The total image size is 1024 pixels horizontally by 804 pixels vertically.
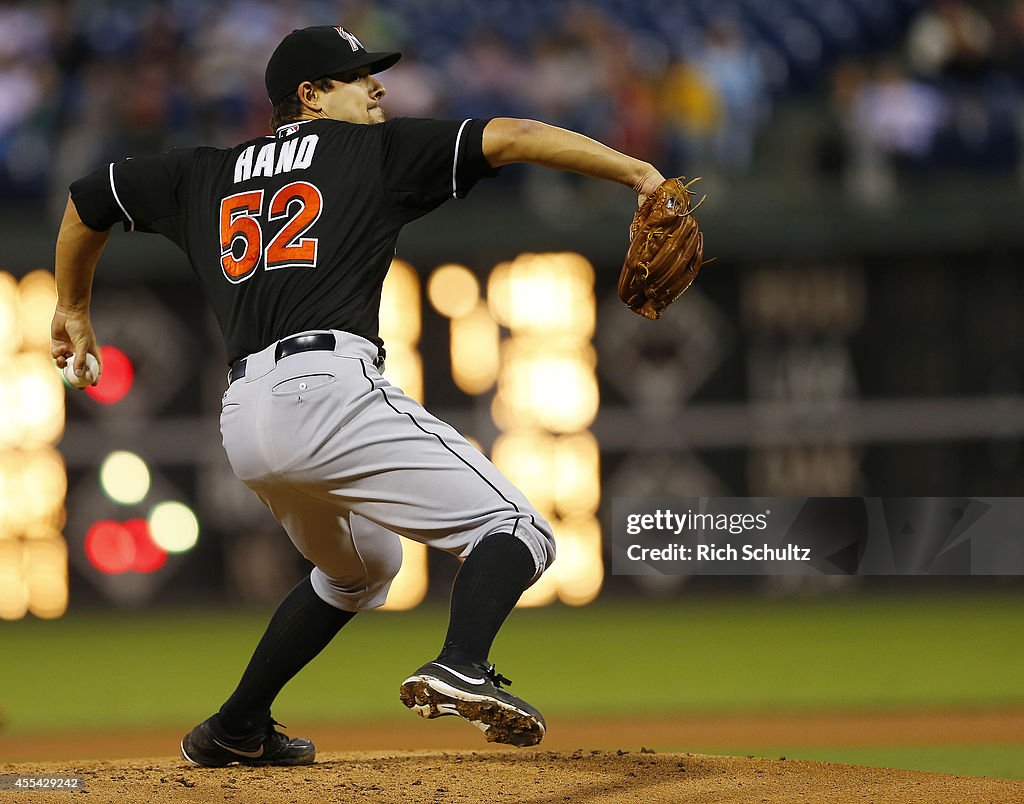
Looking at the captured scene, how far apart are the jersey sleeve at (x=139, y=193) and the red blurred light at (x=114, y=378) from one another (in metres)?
5.89

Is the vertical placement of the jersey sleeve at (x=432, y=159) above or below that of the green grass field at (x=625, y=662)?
above

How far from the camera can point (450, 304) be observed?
9391mm

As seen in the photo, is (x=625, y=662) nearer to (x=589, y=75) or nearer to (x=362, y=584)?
(x=589, y=75)

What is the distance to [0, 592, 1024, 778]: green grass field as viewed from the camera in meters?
6.71

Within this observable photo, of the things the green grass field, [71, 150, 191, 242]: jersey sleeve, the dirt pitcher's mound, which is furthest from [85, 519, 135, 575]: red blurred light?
[71, 150, 191, 242]: jersey sleeve

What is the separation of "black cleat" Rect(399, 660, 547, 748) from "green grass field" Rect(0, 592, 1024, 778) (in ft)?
7.29

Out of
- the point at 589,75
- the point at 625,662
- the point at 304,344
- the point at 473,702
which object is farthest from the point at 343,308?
the point at 589,75

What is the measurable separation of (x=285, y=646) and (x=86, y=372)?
0.86m

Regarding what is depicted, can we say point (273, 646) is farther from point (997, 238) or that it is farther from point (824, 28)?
point (824, 28)

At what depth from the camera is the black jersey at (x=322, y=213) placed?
3.38m

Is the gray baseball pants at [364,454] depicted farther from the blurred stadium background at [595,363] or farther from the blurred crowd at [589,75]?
the blurred crowd at [589,75]

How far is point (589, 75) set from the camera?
1070cm

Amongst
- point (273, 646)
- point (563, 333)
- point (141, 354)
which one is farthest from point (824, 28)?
point (273, 646)

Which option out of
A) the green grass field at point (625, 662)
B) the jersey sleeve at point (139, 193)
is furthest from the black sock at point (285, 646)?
the green grass field at point (625, 662)
